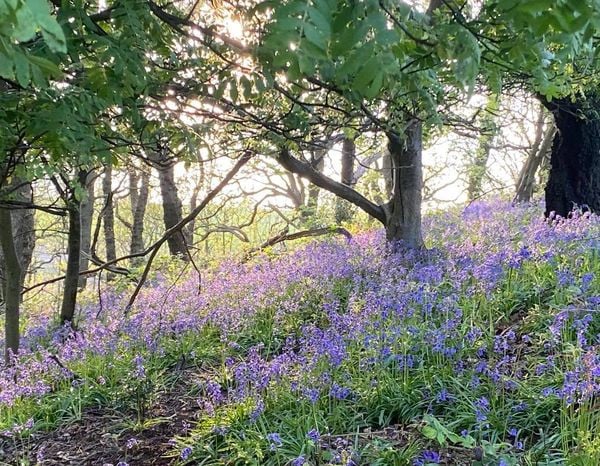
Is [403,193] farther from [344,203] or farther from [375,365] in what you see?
[344,203]

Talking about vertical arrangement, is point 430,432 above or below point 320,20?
below

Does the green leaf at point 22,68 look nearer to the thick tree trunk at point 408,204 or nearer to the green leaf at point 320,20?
Answer: the green leaf at point 320,20

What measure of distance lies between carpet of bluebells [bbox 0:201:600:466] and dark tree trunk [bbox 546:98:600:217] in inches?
48.8

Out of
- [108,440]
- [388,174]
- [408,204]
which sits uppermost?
[388,174]

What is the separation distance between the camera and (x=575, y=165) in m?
6.32

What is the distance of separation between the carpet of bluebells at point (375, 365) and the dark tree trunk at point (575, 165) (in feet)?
4.06

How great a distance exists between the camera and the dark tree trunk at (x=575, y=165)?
623 cm

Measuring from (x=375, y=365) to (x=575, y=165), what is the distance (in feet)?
15.1

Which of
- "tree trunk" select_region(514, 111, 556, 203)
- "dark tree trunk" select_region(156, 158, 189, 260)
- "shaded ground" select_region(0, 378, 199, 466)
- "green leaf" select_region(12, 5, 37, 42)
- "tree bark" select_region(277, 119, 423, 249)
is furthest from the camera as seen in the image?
"dark tree trunk" select_region(156, 158, 189, 260)

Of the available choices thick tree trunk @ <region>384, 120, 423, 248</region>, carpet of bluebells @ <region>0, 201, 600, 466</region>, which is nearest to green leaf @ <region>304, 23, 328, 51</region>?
carpet of bluebells @ <region>0, 201, 600, 466</region>

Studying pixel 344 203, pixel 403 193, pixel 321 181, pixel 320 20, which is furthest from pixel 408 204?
pixel 344 203

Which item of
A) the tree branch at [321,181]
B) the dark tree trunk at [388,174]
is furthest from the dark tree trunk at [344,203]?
the tree branch at [321,181]

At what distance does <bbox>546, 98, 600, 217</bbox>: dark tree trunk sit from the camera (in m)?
6.23

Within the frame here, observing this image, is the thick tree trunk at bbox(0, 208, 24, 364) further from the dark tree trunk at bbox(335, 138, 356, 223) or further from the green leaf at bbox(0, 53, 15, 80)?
the dark tree trunk at bbox(335, 138, 356, 223)
